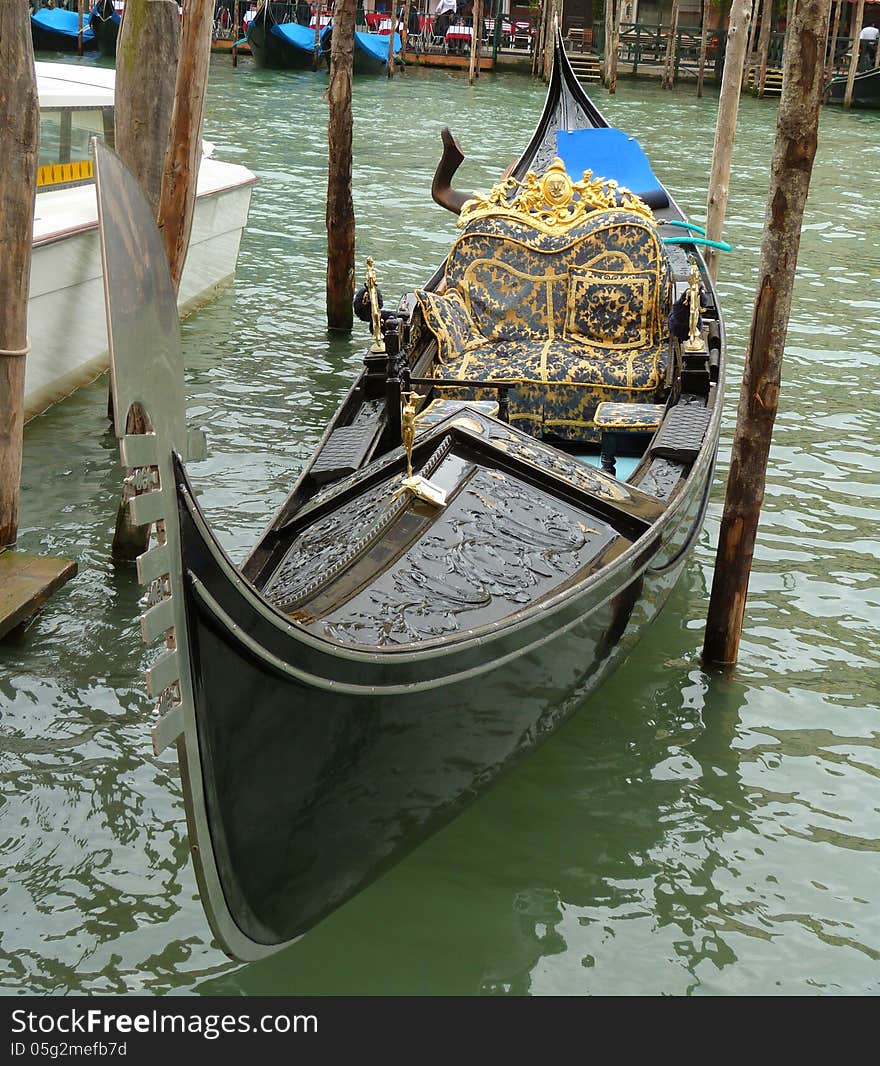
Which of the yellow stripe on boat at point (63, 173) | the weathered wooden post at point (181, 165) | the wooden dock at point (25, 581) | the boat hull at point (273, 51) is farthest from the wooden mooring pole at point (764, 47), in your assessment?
the wooden dock at point (25, 581)

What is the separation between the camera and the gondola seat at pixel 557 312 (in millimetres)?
4289

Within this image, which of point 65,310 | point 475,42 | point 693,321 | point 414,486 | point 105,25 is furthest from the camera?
point 105,25

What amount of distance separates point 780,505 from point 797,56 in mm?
2080

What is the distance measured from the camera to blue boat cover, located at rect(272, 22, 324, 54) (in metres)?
20.3

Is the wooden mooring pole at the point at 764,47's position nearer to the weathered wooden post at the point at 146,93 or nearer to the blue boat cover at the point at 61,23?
the blue boat cover at the point at 61,23

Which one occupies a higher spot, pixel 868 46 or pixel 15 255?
pixel 868 46

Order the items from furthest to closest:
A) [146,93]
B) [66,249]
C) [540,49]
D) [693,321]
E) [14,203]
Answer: [540,49] < [66,249] < [693,321] < [146,93] < [14,203]

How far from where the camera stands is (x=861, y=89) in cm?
1888

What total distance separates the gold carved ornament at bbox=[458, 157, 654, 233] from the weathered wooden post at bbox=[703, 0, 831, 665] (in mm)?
1479

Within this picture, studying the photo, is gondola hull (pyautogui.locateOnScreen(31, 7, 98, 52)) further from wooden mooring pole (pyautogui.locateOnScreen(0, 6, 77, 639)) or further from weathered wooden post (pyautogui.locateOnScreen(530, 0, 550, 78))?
wooden mooring pole (pyautogui.locateOnScreen(0, 6, 77, 639))

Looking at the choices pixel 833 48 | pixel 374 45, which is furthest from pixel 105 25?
pixel 833 48

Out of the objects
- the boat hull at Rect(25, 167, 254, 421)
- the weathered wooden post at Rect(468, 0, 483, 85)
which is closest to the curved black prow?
A: the boat hull at Rect(25, 167, 254, 421)

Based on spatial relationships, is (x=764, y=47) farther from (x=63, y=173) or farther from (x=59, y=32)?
(x=63, y=173)

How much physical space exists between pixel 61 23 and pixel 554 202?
19778 mm
